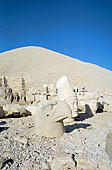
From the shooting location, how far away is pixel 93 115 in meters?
6.64

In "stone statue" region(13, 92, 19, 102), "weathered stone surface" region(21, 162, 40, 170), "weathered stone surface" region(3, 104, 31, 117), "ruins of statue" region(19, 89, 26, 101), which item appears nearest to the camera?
"weathered stone surface" region(21, 162, 40, 170)

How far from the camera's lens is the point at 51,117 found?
357cm

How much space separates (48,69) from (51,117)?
94.8 feet

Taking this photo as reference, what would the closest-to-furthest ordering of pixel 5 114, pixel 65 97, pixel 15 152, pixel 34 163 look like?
pixel 34 163 < pixel 15 152 < pixel 65 97 < pixel 5 114

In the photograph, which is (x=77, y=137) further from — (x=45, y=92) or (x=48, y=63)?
(x=48, y=63)

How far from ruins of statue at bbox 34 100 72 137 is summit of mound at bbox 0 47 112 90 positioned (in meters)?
18.5

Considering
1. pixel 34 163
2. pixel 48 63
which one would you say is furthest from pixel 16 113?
pixel 48 63

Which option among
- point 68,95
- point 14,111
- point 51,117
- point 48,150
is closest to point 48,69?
point 14,111

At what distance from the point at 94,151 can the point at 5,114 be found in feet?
15.3

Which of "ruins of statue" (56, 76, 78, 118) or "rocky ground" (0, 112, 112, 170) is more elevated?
"ruins of statue" (56, 76, 78, 118)

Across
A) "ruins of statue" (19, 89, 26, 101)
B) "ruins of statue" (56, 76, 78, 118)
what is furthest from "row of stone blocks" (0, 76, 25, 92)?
"ruins of statue" (56, 76, 78, 118)

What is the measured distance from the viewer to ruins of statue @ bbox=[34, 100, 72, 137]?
11.6 feet

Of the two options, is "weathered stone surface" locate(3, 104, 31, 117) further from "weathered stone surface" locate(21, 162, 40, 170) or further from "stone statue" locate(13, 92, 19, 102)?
"weathered stone surface" locate(21, 162, 40, 170)

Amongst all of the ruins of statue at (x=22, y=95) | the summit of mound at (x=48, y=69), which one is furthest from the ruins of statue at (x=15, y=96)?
the summit of mound at (x=48, y=69)
